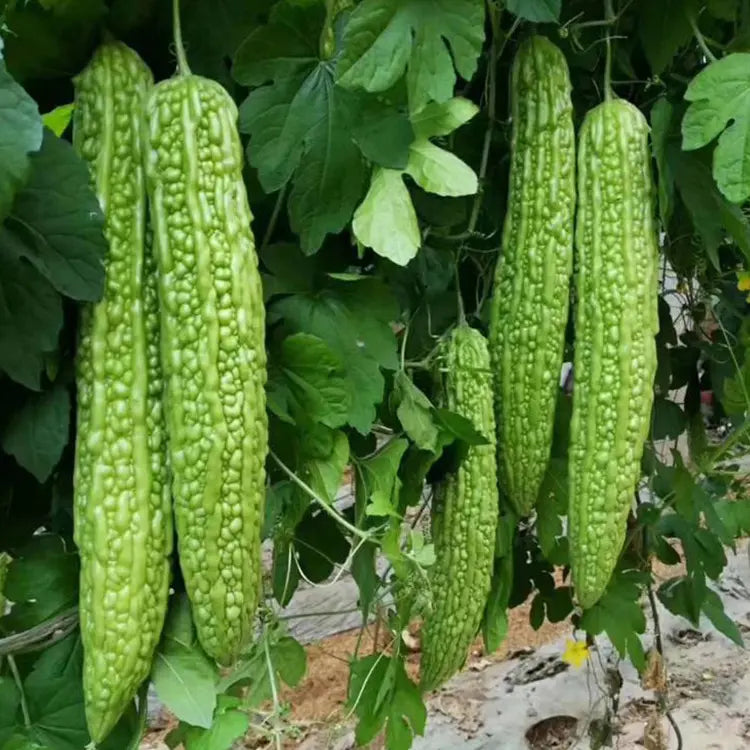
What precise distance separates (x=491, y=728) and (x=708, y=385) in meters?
1.05

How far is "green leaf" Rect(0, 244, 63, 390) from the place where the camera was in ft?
2.59

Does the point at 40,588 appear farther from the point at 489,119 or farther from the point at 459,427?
the point at 489,119

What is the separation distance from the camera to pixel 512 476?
1.18m

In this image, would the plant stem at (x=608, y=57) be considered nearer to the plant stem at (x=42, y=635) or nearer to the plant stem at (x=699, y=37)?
the plant stem at (x=699, y=37)

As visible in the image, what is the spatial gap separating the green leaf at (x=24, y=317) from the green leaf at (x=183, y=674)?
265mm

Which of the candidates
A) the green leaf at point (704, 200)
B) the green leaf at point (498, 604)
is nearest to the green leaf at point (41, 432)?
the green leaf at point (498, 604)

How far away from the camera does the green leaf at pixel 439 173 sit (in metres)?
0.94

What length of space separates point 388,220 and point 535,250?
256mm

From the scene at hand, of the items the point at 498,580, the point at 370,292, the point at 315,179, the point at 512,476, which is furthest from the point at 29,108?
the point at 498,580

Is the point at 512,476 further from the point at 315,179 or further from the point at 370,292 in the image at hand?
the point at 315,179

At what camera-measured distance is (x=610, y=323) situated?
1.10 meters

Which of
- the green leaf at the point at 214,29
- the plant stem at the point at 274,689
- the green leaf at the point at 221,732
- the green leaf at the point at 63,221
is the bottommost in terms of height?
the plant stem at the point at 274,689

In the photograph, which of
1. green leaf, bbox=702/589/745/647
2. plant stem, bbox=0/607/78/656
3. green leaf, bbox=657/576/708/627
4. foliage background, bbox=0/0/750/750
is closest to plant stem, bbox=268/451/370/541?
foliage background, bbox=0/0/750/750

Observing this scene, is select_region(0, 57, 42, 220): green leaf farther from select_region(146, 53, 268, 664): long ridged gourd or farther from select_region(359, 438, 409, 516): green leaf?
select_region(359, 438, 409, 516): green leaf
